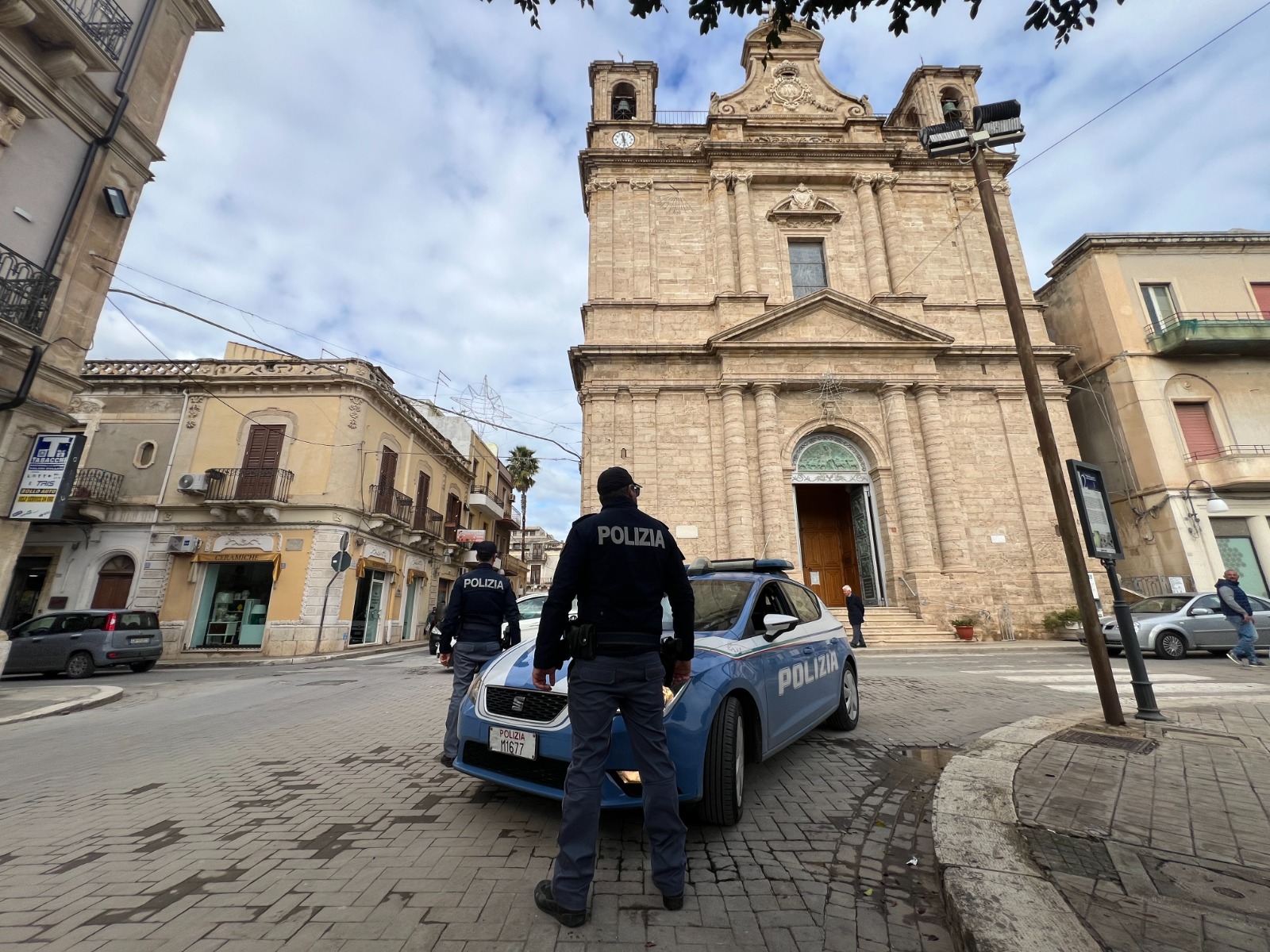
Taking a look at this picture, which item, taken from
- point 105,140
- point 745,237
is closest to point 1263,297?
point 745,237

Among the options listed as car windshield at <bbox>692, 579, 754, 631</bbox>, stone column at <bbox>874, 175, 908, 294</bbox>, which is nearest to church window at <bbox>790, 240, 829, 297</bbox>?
stone column at <bbox>874, 175, 908, 294</bbox>

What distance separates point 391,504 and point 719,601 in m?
19.4

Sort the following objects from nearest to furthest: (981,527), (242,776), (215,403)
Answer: (242,776)
(981,527)
(215,403)

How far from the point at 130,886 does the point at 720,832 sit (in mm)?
2863

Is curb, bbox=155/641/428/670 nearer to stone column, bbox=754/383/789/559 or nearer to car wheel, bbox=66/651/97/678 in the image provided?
car wheel, bbox=66/651/97/678

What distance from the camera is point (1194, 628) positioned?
11.0 m

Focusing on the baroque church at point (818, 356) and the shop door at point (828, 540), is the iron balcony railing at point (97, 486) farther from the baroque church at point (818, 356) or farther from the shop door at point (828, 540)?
the shop door at point (828, 540)

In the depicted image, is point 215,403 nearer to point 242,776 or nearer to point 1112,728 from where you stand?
point 242,776

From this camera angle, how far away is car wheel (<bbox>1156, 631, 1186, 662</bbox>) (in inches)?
435

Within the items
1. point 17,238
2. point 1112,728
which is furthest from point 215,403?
point 1112,728

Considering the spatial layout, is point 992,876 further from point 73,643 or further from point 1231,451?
point 1231,451

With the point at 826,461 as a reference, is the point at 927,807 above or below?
below

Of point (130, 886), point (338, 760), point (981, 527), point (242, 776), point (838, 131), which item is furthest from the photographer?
point (838, 131)

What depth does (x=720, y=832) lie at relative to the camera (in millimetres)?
3045
